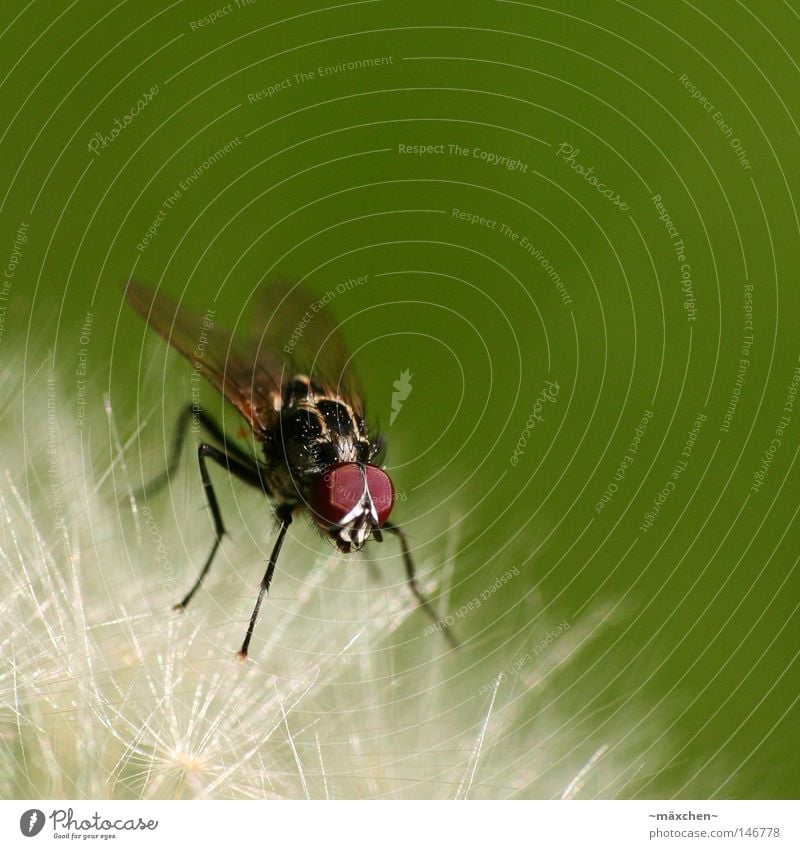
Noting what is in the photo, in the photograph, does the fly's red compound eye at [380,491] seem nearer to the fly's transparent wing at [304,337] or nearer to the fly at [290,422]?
the fly at [290,422]

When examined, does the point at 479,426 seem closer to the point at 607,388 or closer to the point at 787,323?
the point at 607,388

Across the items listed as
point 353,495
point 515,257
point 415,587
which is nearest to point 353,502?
point 353,495

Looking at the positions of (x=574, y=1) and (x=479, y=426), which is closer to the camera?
(x=479, y=426)

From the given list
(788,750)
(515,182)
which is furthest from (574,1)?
(788,750)

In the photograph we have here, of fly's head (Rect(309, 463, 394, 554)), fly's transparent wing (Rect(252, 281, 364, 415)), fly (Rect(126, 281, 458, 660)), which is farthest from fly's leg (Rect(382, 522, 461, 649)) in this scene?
fly's transparent wing (Rect(252, 281, 364, 415))

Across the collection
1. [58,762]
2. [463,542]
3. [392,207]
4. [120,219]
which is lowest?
[58,762]

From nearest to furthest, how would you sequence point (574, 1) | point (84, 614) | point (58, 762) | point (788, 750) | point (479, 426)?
point (58, 762) → point (84, 614) → point (788, 750) → point (479, 426) → point (574, 1)

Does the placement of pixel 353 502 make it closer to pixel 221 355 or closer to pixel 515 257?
pixel 221 355

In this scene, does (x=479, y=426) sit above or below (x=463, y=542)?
above
